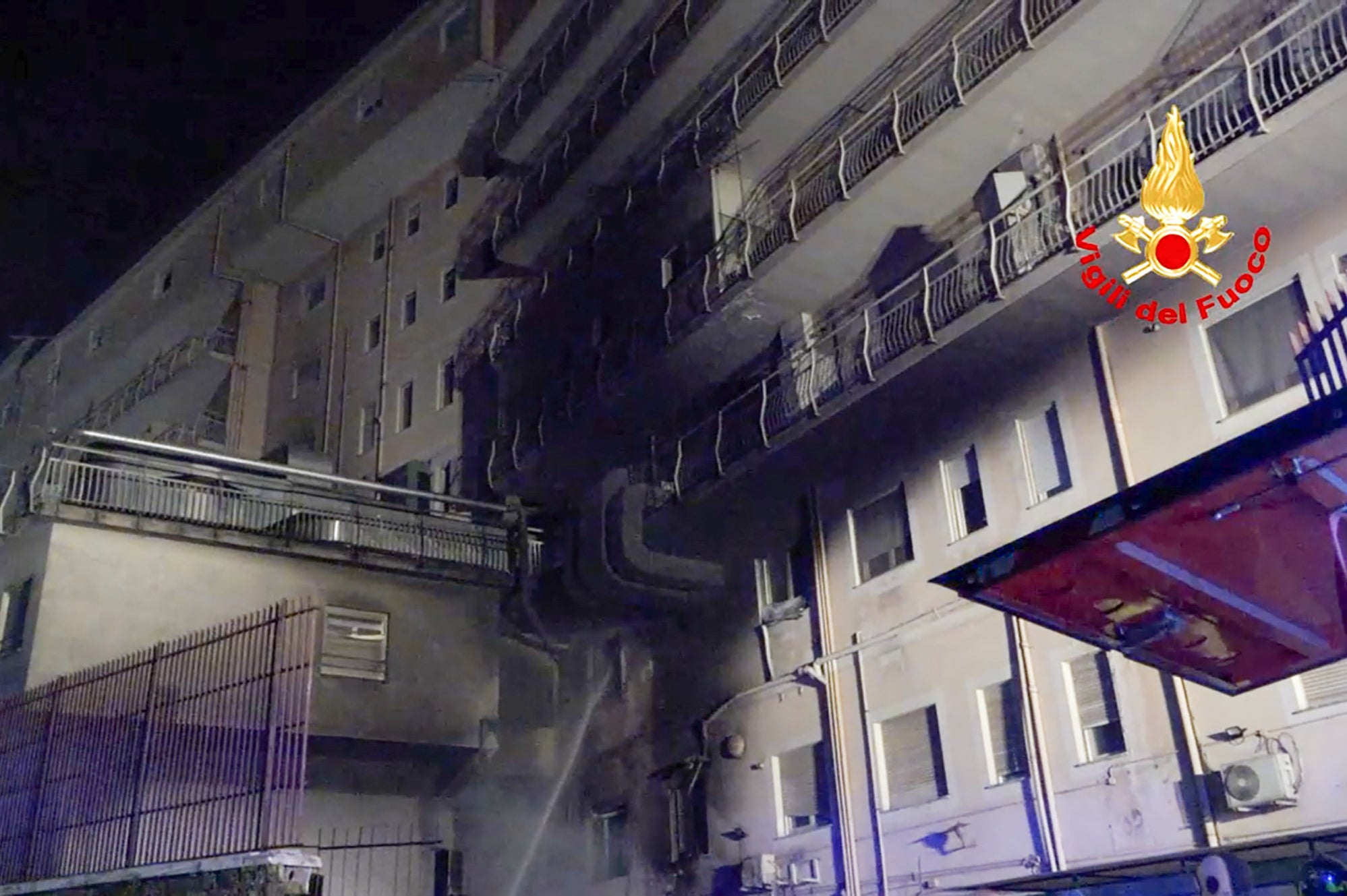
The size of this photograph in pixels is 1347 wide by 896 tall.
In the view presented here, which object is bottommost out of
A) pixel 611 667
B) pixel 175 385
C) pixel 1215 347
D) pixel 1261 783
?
pixel 1261 783

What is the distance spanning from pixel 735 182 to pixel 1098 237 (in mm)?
8333

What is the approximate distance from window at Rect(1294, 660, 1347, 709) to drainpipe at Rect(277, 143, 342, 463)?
76.7 feet

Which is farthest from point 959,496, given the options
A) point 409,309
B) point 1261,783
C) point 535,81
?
point 409,309

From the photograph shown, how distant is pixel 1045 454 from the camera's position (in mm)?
14062

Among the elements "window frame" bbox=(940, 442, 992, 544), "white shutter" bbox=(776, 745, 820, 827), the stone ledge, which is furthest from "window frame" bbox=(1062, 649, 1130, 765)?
the stone ledge

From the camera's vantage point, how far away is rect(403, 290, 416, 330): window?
2891 cm

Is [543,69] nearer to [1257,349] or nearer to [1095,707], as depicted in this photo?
[1257,349]

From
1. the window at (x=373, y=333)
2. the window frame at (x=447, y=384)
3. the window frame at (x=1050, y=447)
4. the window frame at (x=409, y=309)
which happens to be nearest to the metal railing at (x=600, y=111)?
the window frame at (x=447, y=384)

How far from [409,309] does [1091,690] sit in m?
20.9

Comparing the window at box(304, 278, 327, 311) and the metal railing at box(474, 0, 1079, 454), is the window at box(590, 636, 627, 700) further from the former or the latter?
the window at box(304, 278, 327, 311)

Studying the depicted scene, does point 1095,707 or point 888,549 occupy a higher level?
point 888,549

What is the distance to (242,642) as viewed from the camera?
11.4m

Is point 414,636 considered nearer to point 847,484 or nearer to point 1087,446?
point 847,484

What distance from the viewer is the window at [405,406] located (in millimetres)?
28047
